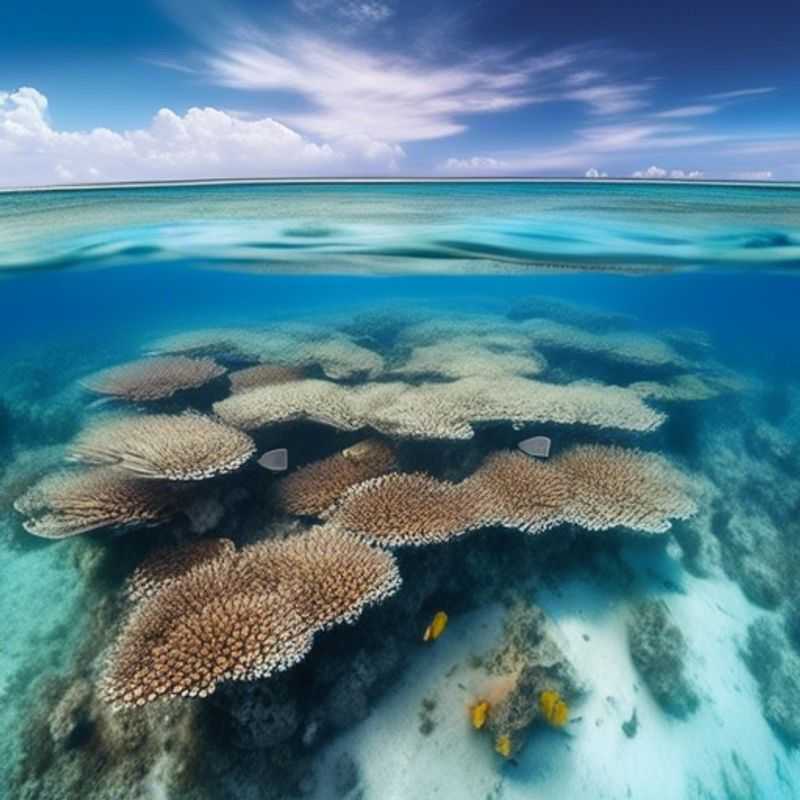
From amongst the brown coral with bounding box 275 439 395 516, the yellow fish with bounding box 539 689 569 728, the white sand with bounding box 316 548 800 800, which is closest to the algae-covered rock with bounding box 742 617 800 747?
the white sand with bounding box 316 548 800 800

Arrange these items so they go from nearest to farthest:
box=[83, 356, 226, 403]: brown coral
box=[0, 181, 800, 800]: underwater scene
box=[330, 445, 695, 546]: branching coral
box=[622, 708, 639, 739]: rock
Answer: box=[0, 181, 800, 800]: underwater scene, box=[330, 445, 695, 546]: branching coral, box=[622, 708, 639, 739]: rock, box=[83, 356, 226, 403]: brown coral

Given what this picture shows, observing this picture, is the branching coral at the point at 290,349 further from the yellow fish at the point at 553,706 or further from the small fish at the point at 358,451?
the yellow fish at the point at 553,706

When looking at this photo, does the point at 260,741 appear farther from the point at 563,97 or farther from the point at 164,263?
the point at 164,263

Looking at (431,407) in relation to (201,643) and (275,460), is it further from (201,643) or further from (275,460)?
(201,643)

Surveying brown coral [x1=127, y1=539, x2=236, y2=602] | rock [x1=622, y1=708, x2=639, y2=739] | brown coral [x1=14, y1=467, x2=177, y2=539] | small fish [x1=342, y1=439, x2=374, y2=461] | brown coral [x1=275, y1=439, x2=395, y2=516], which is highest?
brown coral [x1=14, y1=467, x2=177, y2=539]

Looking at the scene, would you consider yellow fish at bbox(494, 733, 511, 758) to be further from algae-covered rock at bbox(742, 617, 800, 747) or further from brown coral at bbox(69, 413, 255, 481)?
algae-covered rock at bbox(742, 617, 800, 747)

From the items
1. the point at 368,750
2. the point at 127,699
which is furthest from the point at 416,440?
the point at 127,699
